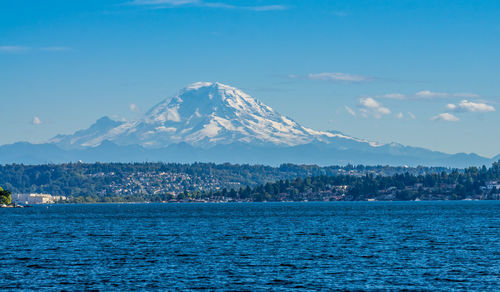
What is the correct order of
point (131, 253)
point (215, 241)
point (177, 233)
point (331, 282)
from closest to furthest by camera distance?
1. point (331, 282)
2. point (131, 253)
3. point (215, 241)
4. point (177, 233)

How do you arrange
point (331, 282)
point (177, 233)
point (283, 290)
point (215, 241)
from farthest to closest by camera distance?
1. point (177, 233)
2. point (215, 241)
3. point (331, 282)
4. point (283, 290)

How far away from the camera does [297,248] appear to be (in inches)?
4326

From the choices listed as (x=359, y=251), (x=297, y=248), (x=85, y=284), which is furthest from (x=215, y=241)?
(x=85, y=284)

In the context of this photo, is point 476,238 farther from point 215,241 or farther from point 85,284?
point 85,284

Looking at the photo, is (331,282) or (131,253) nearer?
(331,282)

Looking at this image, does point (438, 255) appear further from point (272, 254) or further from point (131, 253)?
point (131, 253)

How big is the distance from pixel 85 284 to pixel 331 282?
77.6ft

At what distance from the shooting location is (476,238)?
417ft

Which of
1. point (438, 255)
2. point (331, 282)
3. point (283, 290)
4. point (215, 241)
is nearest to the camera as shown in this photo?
point (283, 290)

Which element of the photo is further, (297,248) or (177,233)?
(177,233)

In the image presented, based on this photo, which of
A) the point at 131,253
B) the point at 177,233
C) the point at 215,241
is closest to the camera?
the point at 131,253

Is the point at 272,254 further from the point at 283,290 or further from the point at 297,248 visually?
the point at 283,290

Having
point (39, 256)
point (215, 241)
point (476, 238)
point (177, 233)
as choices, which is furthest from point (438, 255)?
point (177, 233)

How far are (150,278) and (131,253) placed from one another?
84.3ft
